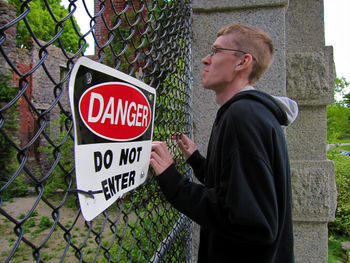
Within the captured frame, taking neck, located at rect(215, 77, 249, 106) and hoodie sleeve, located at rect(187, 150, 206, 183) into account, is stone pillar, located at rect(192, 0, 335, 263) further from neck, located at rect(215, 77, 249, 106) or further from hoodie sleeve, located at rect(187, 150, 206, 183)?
neck, located at rect(215, 77, 249, 106)

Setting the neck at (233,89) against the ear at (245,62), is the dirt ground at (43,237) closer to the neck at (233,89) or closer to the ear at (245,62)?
the neck at (233,89)

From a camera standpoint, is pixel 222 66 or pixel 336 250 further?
pixel 336 250

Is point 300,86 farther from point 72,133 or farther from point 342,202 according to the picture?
point 342,202

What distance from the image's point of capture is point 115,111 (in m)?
0.92

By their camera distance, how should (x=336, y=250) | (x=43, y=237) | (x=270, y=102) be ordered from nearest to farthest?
(x=270, y=102)
(x=336, y=250)
(x=43, y=237)

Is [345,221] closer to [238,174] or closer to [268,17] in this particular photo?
[268,17]

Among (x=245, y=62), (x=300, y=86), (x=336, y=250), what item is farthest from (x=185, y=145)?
(x=336, y=250)

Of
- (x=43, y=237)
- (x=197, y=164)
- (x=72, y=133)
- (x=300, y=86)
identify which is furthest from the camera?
(x=43, y=237)

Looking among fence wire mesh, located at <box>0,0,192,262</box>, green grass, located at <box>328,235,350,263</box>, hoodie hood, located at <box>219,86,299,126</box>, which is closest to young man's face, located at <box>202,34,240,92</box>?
hoodie hood, located at <box>219,86,299,126</box>

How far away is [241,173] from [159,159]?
40cm

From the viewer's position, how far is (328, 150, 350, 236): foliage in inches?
221

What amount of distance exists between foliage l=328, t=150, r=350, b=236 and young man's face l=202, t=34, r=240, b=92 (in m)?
5.45

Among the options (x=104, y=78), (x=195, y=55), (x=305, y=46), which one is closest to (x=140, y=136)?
(x=104, y=78)

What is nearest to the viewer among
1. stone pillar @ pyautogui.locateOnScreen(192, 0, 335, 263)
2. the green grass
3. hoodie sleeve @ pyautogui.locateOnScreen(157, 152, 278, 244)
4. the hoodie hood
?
hoodie sleeve @ pyautogui.locateOnScreen(157, 152, 278, 244)
